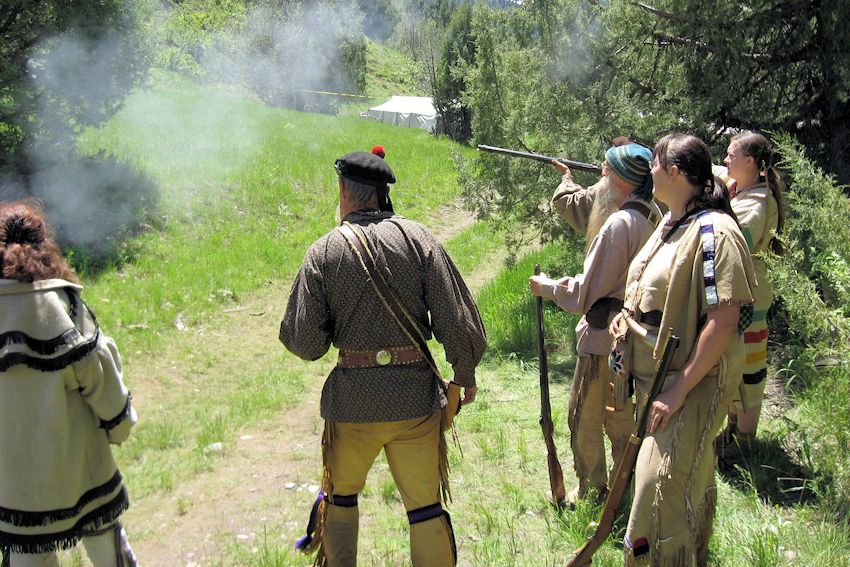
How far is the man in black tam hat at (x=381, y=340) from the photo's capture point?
127 inches

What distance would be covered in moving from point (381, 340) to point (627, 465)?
1207 mm

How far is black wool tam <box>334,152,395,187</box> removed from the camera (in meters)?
3.32

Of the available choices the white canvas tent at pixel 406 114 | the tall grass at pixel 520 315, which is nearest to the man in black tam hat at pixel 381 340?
the tall grass at pixel 520 315

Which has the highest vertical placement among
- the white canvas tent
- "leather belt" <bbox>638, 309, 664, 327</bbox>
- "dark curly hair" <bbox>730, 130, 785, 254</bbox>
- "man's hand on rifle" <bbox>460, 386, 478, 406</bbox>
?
"dark curly hair" <bbox>730, 130, 785, 254</bbox>

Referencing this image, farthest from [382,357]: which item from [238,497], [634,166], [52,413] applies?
[238,497]

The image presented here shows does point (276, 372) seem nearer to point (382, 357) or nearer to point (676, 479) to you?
point (382, 357)

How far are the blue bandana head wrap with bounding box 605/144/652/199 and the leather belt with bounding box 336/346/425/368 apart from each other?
152 cm

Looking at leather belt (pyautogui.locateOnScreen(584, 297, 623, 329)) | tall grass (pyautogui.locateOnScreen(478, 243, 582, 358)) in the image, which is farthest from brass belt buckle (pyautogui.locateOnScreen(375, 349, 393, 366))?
tall grass (pyautogui.locateOnScreen(478, 243, 582, 358))

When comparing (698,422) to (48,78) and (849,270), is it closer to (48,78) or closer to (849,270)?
(849,270)

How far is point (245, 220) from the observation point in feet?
43.1

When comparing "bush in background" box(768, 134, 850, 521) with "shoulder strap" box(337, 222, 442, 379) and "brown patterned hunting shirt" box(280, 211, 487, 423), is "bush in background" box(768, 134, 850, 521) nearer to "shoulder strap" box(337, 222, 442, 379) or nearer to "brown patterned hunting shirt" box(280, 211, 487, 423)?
"brown patterned hunting shirt" box(280, 211, 487, 423)

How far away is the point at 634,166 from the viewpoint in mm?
3896

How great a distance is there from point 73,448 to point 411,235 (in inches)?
66.8

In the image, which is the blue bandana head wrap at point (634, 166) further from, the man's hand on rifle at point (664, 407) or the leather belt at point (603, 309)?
the man's hand on rifle at point (664, 407)
